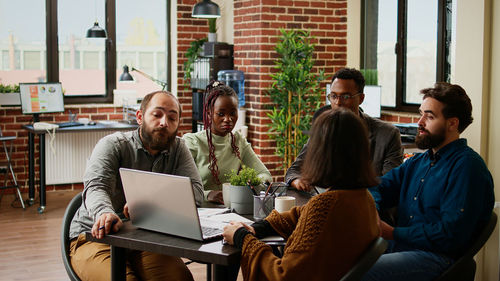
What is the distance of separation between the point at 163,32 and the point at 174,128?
536 cm

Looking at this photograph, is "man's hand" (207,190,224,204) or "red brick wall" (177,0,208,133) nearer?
"man's hand" (207,190,224,204)

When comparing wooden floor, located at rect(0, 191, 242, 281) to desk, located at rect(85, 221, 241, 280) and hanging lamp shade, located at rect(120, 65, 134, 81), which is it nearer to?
hanging lamp shade, located at rect(120, 65, 134, 81)

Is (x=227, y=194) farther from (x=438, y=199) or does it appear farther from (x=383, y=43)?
(x=383, y=43)

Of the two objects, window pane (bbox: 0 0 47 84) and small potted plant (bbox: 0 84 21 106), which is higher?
window pane (bbox: 0 0 47 84)

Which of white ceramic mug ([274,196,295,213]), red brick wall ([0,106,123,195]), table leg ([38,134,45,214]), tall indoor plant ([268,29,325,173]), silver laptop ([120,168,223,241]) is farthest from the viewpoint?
red brick wall ([0,106,123,195])

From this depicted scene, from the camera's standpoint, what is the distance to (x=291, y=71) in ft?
21.0

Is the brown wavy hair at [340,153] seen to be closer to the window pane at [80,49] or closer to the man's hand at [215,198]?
the man's hand at [215,198]

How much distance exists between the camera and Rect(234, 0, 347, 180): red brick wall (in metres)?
6.65

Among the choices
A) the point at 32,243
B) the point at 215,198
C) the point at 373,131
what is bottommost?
the point at 32,243

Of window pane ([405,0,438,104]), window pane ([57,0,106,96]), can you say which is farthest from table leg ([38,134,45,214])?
window pane ([405,0,438,104])

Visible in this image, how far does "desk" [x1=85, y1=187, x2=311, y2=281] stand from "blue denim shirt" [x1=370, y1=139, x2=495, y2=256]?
80 cm

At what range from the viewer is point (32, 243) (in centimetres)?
526

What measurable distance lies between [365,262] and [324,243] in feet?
0.50

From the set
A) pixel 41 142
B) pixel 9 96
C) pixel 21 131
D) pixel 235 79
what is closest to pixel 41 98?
pixel 9 96
